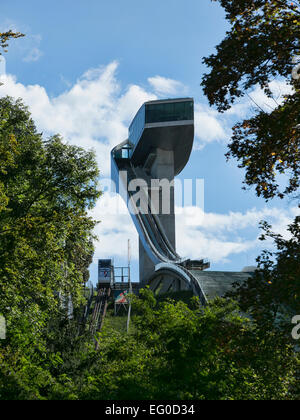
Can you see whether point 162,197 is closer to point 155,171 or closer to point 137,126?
point 155,171

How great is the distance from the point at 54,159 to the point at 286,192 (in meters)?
13.1

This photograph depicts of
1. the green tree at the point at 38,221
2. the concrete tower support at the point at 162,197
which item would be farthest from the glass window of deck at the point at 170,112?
the green tree at the point at 38,221

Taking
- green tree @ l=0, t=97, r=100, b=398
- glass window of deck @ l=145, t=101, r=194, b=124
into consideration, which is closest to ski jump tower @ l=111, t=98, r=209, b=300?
glass window of deck @ l=145, t=101, r=194, b=124

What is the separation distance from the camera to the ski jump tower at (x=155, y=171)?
224 feet

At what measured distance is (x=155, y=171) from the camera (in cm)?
7469

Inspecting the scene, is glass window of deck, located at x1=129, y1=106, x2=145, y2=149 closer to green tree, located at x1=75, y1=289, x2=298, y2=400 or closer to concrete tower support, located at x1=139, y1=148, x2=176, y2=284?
concrete tower support, located at x1=139, y1=148, x2=176, y2=284

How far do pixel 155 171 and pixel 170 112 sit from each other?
9.28 metres

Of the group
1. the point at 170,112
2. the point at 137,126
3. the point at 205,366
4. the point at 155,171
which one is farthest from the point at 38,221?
the point at 137,126

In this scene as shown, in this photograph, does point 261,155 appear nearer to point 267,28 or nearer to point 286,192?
point 286,192

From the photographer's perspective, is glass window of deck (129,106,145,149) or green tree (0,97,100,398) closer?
green tree (0,97,100,398)

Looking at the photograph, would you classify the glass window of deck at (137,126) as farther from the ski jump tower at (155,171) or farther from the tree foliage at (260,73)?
the tree foliage at (260,73)

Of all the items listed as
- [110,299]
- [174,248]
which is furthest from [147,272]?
[110,299]

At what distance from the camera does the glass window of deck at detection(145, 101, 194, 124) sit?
2815 inches
